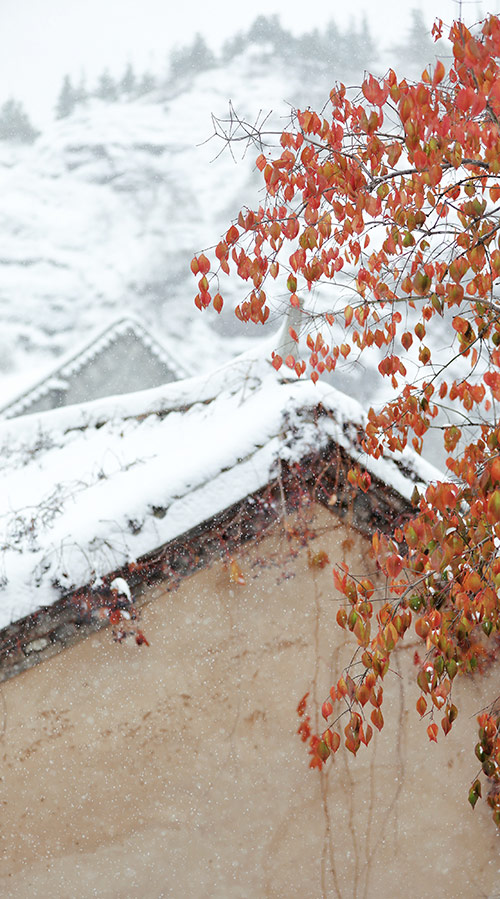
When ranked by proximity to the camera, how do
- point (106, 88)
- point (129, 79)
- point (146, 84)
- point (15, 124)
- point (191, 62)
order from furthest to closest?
point (191, 62)
point (146, 84)
point (129, 79)
point (106, 88)
point (15, 124)

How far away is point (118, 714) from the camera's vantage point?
410 cm

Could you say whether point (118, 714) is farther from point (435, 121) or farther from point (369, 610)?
point (435, 121)

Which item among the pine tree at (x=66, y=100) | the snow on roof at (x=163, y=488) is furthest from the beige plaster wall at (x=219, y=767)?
the pine tree at (x=66, y=100)

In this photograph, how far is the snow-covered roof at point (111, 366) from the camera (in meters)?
15.0

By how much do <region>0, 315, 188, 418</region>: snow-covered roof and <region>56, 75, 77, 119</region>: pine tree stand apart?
27.4 meters

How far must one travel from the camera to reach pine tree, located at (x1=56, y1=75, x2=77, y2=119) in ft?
121

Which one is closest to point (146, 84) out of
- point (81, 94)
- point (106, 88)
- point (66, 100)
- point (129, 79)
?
point (129, 79)

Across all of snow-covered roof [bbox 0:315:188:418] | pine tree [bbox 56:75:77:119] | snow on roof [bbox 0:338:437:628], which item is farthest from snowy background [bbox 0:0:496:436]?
snow on roof [bbox 0:338:437:628]

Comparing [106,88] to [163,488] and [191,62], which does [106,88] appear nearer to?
[191,62]

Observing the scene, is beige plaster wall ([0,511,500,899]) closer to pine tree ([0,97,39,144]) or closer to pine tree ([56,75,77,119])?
pine tree ([0,97,39,144])

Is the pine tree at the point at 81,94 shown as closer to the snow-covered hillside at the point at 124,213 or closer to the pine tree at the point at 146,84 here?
the snow-covered hillside at the point at 124,213

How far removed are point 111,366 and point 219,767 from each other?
1238cm

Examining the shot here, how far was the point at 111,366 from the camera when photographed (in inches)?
611

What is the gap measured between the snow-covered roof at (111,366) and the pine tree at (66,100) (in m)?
27.4
